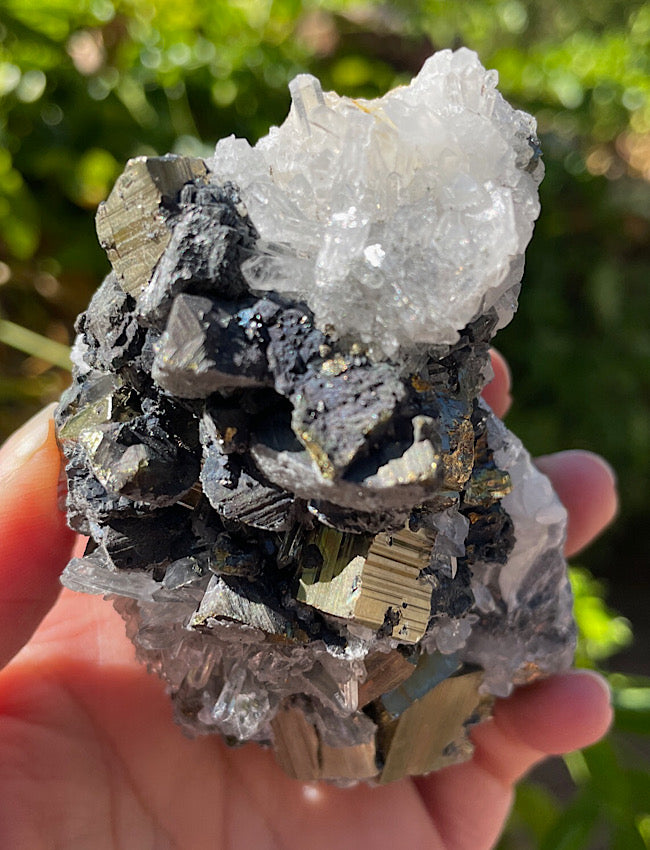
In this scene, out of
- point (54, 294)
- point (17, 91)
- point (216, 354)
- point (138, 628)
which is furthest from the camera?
point (54, 294)

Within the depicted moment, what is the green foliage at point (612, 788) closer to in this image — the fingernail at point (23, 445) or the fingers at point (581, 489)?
the fingers at point (581, 489)

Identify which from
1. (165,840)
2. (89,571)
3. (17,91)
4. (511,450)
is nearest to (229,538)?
(89,571)

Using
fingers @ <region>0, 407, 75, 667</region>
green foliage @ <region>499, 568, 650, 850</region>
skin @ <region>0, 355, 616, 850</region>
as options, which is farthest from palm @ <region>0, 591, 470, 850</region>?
green foliage @ <region>499, 568, 650, 850</region>

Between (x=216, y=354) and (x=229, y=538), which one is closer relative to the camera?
(x=216, y=354)

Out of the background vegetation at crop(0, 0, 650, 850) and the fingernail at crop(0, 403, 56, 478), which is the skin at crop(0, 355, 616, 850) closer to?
the fingernail at crop(0, 403, 56, 478)

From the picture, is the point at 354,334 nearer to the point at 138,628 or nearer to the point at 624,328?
the point at 138,628

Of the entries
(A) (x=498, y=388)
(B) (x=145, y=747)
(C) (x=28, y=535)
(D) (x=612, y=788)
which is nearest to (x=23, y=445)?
(C) (x=28, y=535)

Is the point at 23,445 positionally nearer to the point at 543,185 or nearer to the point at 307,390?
the point at 307,390

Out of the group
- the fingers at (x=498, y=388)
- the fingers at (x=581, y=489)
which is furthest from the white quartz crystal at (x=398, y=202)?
the fingers at (x=581, y=489)
